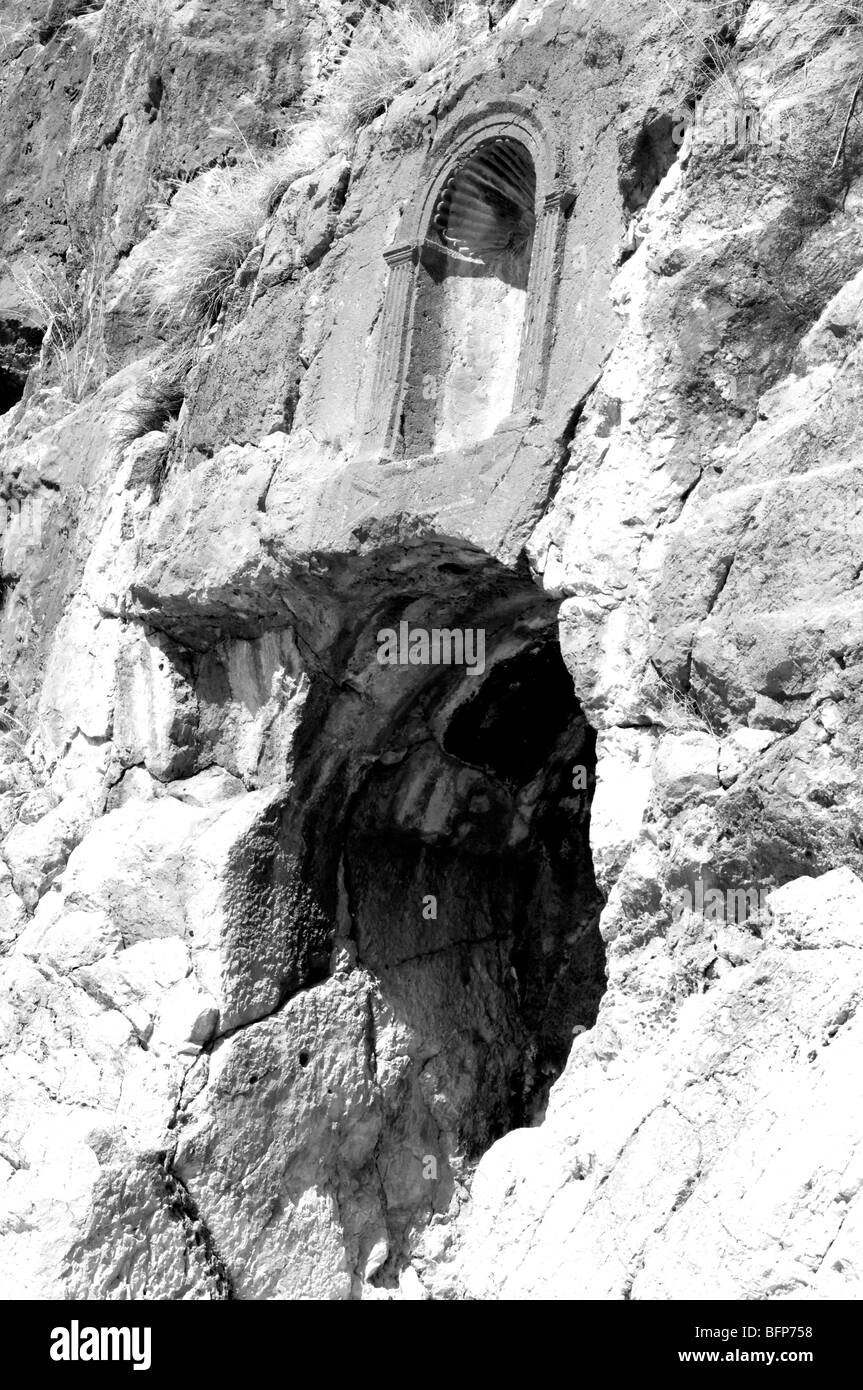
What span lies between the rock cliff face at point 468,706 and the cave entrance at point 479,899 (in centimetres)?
2

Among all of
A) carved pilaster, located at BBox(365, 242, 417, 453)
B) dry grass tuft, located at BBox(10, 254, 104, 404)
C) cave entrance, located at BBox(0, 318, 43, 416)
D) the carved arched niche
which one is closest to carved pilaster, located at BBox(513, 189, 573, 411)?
the carved arched niche

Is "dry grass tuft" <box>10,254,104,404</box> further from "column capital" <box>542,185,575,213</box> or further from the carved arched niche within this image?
"column capital" <box>542,185,575,213</box>

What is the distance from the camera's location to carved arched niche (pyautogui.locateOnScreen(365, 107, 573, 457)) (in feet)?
20.1

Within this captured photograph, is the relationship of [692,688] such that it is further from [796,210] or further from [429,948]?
[429,948]

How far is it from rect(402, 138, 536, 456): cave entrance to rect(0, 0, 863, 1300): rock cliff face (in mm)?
18

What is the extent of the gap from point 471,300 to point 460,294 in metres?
0.05

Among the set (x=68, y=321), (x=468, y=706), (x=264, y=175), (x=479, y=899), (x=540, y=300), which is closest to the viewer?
(x=540, y=300)

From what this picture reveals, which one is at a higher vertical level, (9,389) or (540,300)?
(9,389)

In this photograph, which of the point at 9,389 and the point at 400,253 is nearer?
the point at 400,253

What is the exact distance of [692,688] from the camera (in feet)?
16.2

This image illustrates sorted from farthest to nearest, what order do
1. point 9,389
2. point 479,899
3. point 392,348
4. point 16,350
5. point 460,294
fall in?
point 9,389 → point 16,350 → point 479,899 → point 460,294 → point 392,348

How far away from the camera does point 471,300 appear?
6.40 m

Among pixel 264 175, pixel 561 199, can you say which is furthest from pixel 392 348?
pixel 264 175

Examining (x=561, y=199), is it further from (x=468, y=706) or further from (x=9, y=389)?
(x=9, y=389)
